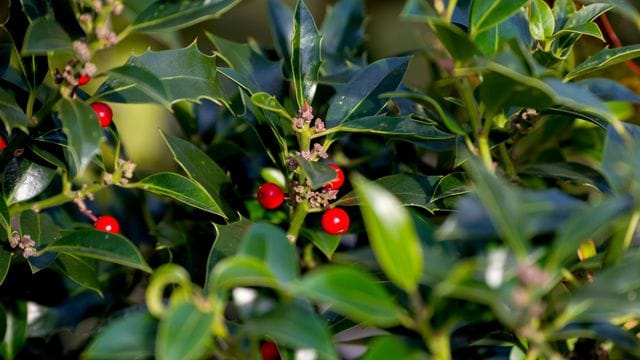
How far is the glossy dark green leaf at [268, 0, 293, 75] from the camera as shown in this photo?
3.77 ft

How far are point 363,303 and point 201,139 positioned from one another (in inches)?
28.0

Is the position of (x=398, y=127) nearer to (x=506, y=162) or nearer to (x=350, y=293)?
(x=506, y=162)

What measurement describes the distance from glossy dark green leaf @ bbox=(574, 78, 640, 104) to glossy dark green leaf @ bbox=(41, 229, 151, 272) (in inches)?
18.6

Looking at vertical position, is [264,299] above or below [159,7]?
below

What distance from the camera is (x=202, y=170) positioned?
1009mm

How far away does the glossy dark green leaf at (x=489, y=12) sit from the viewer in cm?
81

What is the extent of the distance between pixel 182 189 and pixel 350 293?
0.43 meters

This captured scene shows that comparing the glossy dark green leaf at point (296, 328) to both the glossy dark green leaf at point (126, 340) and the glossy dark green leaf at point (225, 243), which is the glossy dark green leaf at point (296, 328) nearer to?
the glossy dark green leaf at point (126, 340)

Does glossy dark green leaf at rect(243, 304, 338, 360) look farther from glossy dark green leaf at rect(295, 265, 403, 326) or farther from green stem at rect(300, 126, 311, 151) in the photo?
green stem at rect(300, 126, 311, 151)

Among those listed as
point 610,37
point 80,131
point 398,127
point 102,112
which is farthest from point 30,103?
point 610,37

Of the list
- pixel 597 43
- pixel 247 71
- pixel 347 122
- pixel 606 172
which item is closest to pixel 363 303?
pixel 606 172

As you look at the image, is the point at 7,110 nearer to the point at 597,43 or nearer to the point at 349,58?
the point at 349,58

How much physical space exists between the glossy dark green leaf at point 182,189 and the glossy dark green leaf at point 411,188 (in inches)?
6.5

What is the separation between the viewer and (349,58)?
1.23 m
